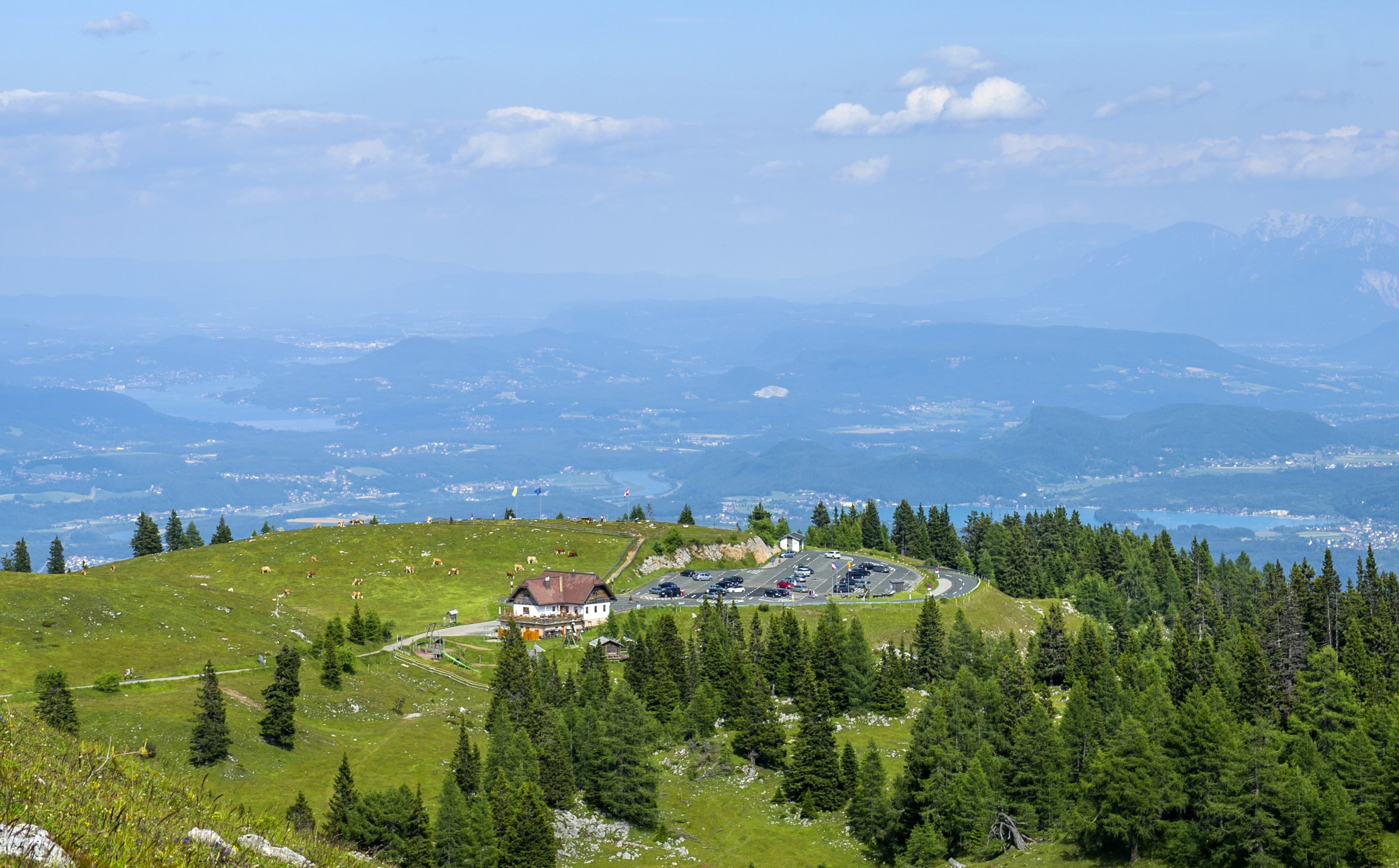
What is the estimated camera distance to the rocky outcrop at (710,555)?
16150cm

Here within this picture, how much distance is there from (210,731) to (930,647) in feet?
243

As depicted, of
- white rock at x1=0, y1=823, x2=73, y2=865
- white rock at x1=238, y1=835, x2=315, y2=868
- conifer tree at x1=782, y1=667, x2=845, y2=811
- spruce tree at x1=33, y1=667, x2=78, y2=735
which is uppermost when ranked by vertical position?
white rock at x1=0, y1=823, x2=73, y2=865

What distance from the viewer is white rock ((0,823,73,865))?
1733cm

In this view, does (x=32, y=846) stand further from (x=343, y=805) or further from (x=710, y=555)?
(x=710, y=555)

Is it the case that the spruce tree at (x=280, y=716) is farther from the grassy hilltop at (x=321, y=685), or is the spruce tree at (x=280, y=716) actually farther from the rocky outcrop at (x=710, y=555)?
the rocky outcrop at (x=710, y=555)

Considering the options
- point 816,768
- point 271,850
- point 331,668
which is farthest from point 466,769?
point 271,850

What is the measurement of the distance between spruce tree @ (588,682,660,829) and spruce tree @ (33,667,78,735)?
3468 cm

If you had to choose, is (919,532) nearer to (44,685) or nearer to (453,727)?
(453,727)

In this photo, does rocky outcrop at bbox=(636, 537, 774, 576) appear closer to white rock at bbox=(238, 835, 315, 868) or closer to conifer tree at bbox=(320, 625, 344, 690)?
conifer tree at bbox=(320, 625, 344, 690)

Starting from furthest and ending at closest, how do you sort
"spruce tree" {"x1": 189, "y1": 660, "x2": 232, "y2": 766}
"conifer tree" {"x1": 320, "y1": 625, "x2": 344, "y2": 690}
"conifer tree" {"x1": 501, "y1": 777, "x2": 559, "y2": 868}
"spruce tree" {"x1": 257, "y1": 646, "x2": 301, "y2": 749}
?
"conifer tree" {"x1": 320, "y1": 625, "x2": 344, "y2": 690} < "spruce tree" {"x1": 257, "y1": 646, "x2": 301, "y2": 749} < "spruce tree" {"x1": 189, "y1": 660, "x2": 232, "y2": 766} < "conifer tree" {"x1": 501, "y1": 777, "x2": 559, "y2": 868}

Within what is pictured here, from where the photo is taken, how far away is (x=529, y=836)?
7262cm

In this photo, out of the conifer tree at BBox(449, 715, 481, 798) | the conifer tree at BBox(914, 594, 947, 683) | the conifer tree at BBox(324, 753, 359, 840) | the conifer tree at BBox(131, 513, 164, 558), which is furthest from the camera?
the conifer tree at BBox(131, 513, 164, 558)

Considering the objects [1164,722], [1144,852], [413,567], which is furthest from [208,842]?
[413,567]

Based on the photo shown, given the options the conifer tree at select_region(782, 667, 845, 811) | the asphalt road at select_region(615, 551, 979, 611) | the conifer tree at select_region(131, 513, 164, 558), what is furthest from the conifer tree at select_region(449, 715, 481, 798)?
the conifer tree at select_region(131, 513, 164, 558)
